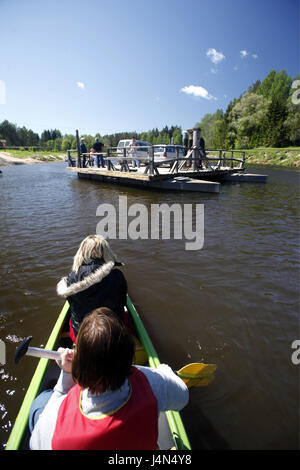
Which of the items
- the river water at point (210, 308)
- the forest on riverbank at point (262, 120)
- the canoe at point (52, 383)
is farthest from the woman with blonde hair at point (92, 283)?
the forest on riverbank at point (262, 120)

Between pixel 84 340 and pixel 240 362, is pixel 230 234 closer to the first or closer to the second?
pixel 240 362

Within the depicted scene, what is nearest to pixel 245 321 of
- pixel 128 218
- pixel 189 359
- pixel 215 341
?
pixel 215 341

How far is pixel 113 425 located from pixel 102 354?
0.35 meters

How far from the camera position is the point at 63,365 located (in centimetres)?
178

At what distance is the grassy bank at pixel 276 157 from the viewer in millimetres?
35062

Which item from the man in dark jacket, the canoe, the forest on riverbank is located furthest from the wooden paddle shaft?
the forest on riverbank

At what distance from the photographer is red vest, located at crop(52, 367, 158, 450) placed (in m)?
1.13

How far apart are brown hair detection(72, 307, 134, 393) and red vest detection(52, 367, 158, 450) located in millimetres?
133

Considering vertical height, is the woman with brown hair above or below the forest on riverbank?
below

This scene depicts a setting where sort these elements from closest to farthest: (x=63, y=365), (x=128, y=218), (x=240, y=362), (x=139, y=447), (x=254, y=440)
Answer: (x=139, y=447)
(x=63, y=365)
(x=254, y=440)
(x=240, y=362)
(x=128, y=218)

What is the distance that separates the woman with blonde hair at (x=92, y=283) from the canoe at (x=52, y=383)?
0.50m

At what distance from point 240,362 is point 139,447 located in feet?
7.84

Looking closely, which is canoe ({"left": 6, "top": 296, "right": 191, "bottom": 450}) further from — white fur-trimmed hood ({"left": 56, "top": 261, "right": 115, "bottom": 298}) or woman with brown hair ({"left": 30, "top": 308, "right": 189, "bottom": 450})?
white fur-trimmed hood ({"left": 56, "top": 261, "right": 115, "bottom": 298})

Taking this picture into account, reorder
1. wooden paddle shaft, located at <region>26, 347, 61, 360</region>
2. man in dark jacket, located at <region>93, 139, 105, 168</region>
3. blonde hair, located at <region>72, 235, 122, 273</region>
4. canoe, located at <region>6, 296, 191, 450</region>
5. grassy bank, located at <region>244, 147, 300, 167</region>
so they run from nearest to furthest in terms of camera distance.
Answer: canoe, located at <region>6, 296, 191, 450</region>, wooden paddle shaft, located at <region>26, 347, 61, 360</region>, blonde hair, located at <region>72, 235, 122, 273</region>, man in dark jacket, located at <region>93, 139, 105, 168</region>, grassy bank, located at <region>244, 147, 300, 167</region>
